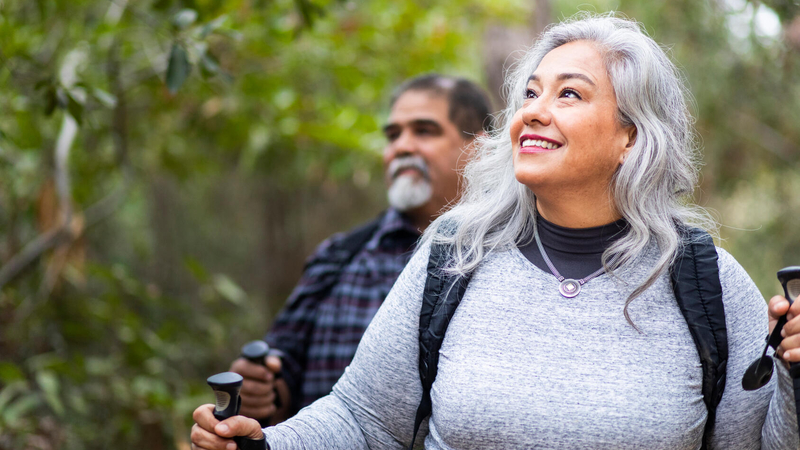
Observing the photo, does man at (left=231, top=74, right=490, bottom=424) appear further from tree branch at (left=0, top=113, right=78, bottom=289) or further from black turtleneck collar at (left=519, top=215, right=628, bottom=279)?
tree branch at (left=0, top=113, right=78, bottom=289)

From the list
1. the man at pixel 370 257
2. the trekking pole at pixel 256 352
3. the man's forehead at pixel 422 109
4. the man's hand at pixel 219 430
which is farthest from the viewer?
the man's forehead at pixel 422 109

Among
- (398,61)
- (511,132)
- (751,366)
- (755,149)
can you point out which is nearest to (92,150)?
(398,61)

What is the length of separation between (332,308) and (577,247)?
3.98 ft

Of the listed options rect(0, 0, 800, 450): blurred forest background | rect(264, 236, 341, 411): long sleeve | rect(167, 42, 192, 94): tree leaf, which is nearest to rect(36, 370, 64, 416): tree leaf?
rect(0, 0, 800, 450): blurred forest background

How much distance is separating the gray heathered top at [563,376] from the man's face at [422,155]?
1100mm

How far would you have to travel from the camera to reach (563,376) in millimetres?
1415

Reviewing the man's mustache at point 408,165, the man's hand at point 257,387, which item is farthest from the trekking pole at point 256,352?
the man's mustache at point 408,165

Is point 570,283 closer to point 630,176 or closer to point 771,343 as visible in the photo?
point 630,176

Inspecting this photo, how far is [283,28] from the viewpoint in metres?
3.17

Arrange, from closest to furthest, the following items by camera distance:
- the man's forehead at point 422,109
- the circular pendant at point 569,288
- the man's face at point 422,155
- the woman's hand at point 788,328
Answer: the woman's hand at point 788,328, the circular pendant at point 569,288, the man's face at point 422,155, the man's forehead at point 422,109

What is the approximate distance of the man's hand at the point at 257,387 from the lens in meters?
2.21

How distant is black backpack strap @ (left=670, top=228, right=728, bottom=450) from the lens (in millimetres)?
1414

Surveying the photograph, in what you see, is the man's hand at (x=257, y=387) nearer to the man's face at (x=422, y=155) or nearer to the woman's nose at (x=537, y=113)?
the man's face at (x=422, y=155)

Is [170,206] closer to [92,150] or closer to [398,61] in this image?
[92,150]
